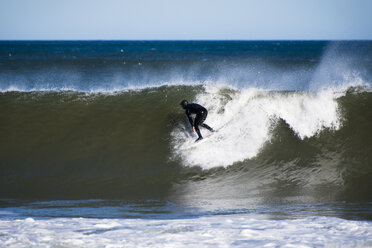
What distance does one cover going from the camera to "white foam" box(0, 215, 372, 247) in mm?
4965

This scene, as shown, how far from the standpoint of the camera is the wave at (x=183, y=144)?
26.9 ft

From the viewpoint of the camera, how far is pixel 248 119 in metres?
10.2

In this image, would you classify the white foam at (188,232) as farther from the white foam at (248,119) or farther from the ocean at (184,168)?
the white foam at (248,119)

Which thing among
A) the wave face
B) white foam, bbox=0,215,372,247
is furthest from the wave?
white foam, bbox=0,215,372,247

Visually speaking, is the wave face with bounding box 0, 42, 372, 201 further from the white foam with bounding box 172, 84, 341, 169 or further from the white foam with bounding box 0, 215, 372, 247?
the white foam with bounding box 0, 215, 372, 247

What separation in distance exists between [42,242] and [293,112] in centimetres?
738

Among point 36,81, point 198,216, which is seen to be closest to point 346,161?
point 198,216

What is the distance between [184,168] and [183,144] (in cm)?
96

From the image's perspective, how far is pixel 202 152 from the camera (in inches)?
364

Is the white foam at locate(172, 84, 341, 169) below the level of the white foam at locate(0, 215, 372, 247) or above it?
above

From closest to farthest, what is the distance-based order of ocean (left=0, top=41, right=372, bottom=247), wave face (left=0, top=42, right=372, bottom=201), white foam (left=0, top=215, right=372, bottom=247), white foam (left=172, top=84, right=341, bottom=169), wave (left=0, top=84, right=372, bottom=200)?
white foam (left=0, top=215, right=372, bottom=247), ocean (left=0, top=41, right=372, bottom=247), wave face (left=0, top=42, right=372, bottom=201), wave (left=0, top=84, right=372, bottom=200), white foam (left=172, top=84, right=341, bottom=169)

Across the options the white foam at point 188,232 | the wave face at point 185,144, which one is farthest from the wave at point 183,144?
the white foam at point 188,232

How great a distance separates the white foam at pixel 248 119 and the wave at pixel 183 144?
0.09ft

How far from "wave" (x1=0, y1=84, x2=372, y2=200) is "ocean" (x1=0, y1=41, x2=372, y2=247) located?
34 mm
